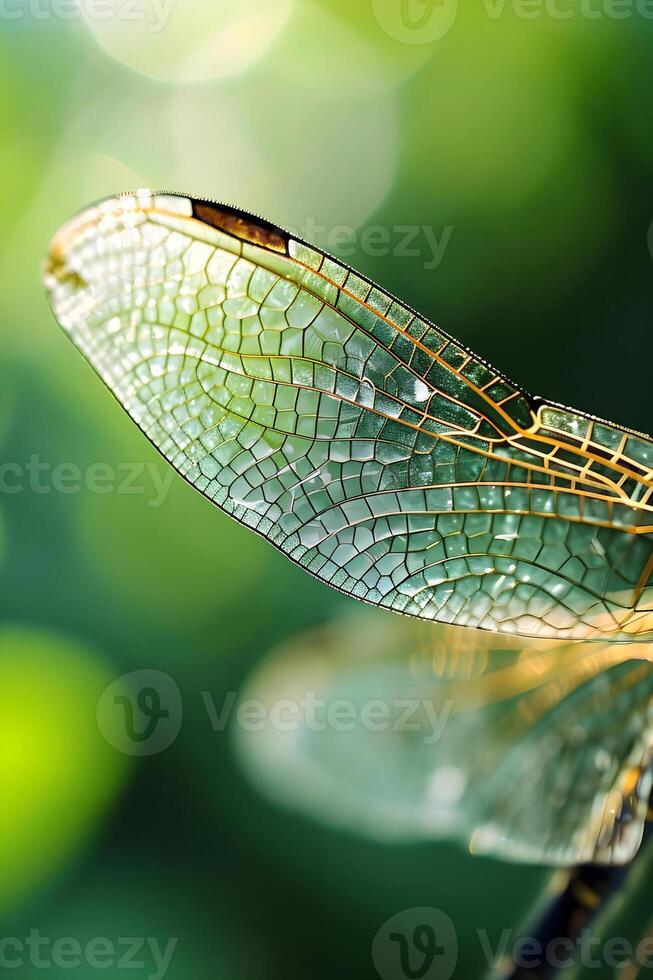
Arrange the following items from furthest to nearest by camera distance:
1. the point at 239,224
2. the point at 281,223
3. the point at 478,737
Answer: the point at 281,223 → the point at 478,737 → the point at 239,224

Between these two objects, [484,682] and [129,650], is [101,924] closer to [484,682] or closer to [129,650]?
[129,650]

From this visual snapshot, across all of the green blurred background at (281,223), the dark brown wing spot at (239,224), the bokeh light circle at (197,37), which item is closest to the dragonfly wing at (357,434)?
the dark brown wing spot at (239,224)

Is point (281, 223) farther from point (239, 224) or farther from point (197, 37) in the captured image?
point (239, 224)

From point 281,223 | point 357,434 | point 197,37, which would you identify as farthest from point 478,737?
point 197,37

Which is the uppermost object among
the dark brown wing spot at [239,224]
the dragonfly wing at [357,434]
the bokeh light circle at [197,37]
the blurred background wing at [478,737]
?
the bokeh light circle at [197,37]

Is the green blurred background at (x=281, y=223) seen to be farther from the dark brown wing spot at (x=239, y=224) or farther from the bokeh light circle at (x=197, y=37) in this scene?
the dark brown wing spot at (x=239, y=224)

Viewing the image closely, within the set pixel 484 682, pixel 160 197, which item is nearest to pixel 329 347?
pixel 160 197
